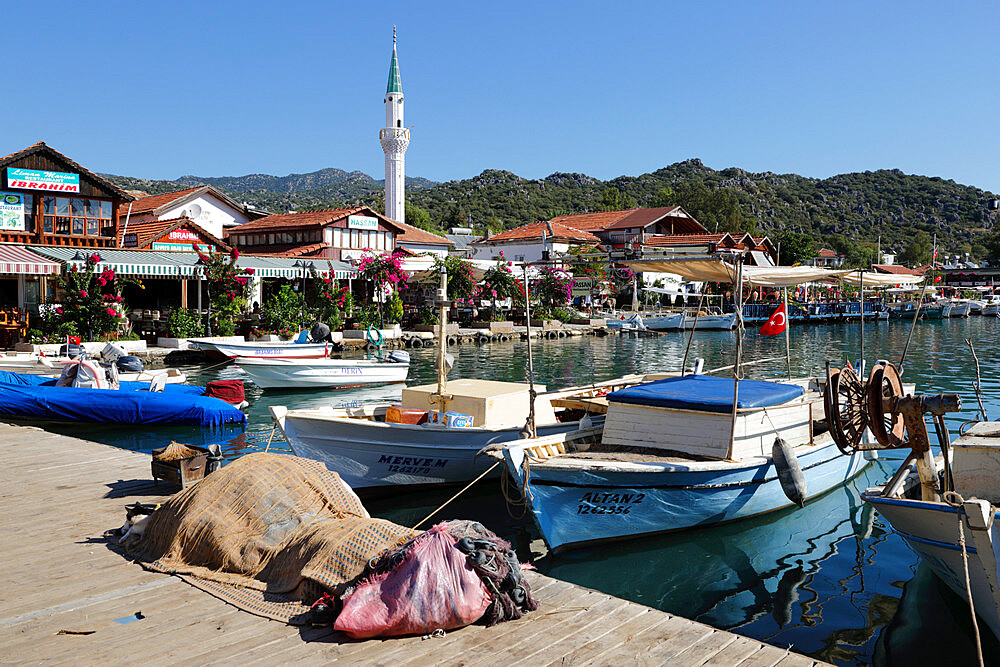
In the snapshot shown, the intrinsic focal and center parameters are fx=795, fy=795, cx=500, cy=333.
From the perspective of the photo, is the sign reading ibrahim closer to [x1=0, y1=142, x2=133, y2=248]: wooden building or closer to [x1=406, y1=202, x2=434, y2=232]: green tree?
[x1=0, y1=142, x2=133, y2=248]: wooden building

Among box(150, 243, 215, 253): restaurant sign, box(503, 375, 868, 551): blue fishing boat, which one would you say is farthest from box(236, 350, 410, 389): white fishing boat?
box(150, 243, 215, 253): restaurant sign

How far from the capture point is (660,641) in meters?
5.95

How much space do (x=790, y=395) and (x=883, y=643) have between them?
4.67 meters

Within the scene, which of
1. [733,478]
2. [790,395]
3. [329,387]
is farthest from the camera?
[329,387]

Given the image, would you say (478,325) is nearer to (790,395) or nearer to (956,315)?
(790,395)

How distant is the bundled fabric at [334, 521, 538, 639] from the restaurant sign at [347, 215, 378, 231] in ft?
164

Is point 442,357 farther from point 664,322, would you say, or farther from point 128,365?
point 664,322

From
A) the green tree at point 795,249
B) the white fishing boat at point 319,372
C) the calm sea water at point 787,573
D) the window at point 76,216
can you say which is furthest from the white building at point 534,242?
the calm sea water at point 787,573

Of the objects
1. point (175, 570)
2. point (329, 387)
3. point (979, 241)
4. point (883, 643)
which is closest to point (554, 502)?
point (883, 643)

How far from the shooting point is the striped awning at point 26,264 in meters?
29.5

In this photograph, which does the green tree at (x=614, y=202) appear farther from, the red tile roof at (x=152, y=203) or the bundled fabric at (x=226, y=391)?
the bundled fabric at (x=226, y=391)

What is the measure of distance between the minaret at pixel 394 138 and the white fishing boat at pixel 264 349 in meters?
51.8

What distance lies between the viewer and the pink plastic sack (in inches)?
228

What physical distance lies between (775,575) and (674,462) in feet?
5.92
